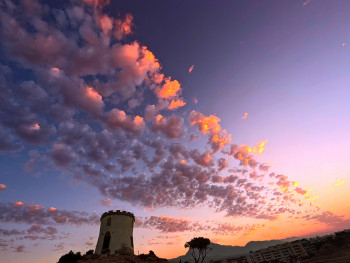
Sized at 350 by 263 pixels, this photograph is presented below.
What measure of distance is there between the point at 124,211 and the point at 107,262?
15.2 metres

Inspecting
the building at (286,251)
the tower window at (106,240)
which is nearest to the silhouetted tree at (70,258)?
the tower window at (106,240)

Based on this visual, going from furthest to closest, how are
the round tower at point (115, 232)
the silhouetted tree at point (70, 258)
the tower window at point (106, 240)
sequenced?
the tower window at point (106, 240) < the round tower at point (115, 232) < the silhouetted tree at point (70, 258)

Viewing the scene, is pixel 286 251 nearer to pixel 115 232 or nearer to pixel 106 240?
pixel 115 232

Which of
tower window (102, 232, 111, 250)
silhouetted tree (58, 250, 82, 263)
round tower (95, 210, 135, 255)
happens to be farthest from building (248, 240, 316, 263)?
silhouetted tree (58, 250, 82, 263)

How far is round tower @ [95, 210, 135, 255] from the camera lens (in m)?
36.8

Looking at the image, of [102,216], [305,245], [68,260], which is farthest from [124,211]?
[305,245]

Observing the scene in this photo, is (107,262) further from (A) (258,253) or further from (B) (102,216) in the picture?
(A) (258,253)

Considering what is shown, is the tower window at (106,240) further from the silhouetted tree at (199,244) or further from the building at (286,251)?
the building at (286,251)

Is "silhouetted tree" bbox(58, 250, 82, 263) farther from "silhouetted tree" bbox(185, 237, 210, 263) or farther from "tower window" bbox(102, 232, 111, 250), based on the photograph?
"silhouetted tree" bbox(185, 237, 210, 263)

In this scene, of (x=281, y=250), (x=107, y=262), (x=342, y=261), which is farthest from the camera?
(x=281, y=250)

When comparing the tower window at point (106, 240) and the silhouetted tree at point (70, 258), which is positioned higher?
the tower window at point (106, 240)

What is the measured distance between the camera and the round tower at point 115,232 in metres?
36.8

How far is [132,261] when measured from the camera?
27.1 metres

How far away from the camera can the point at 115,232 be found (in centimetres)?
3844
